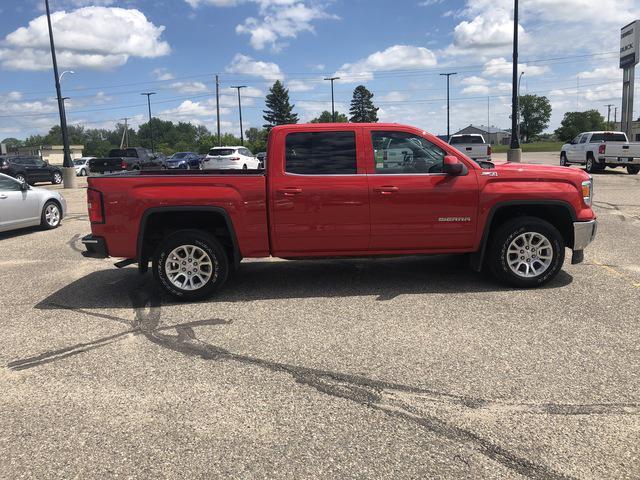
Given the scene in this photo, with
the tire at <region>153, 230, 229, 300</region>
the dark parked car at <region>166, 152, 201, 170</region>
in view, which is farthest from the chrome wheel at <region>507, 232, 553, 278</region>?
the dark parked car at <region>166, 152, 201, 170</region>

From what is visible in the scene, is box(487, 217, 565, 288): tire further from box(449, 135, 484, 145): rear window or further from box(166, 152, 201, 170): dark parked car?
box(166, 152, 201, 170): dark parked car

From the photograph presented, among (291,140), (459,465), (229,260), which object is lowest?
(459,465)

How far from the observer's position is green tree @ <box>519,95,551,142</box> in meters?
148

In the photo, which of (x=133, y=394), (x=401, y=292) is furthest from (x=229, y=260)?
(x=133, y=394)

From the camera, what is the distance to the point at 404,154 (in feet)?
19.2

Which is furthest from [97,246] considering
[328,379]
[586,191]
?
[586,191]

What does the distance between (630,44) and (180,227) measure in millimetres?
36693

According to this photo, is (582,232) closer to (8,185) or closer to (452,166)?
(452,166)

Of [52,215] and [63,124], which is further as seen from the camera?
[63,124]

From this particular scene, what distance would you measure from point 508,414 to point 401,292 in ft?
8.95

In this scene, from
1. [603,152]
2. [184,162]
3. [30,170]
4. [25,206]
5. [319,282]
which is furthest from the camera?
[184,162]

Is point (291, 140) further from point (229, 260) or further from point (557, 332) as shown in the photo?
point (557, 332)

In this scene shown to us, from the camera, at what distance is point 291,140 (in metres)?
5.81

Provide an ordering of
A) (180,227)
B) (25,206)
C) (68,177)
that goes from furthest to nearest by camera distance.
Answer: (68,177), (25,206), (180,227)
